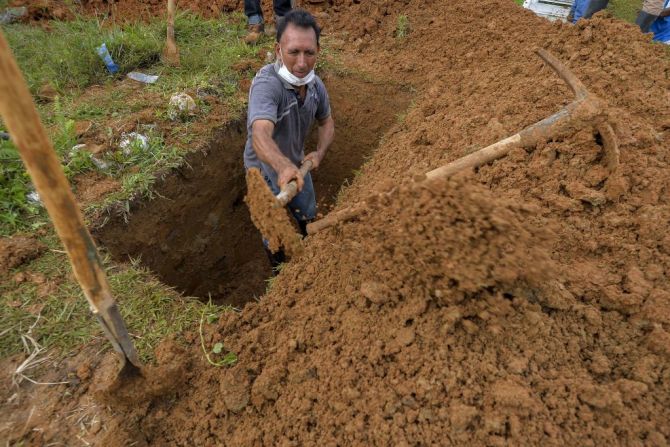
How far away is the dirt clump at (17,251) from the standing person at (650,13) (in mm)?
6775

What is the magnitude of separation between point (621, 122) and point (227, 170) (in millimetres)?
3188

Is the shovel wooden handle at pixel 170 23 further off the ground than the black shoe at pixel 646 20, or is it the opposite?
the shovel wooden handle at pixel 170 23

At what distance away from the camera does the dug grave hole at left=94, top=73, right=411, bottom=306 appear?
10.4 feet

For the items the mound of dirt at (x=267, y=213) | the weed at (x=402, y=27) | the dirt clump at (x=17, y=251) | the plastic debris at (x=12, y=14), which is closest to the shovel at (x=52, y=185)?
the mound of dirt at (x=267, y=213)

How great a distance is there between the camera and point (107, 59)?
13.6ft

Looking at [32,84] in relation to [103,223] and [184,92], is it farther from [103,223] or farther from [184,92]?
[103,223]

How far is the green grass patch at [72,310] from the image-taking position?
209cm

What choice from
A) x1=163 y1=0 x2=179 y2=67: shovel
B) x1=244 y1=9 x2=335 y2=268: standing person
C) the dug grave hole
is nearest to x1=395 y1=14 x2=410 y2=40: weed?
the dug grave hole

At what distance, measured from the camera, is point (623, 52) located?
3.11m

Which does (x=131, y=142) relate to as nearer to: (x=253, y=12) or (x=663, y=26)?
(x=253, y=12)

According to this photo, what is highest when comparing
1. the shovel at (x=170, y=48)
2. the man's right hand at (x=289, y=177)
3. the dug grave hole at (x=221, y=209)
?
the shovel at (x=170, y=48)

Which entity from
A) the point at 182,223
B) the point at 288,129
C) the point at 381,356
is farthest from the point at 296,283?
the point at 182,223

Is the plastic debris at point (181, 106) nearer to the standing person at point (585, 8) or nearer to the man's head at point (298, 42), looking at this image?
the man's head at point (298, 42)

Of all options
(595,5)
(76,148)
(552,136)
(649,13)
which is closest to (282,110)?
(76,148)
